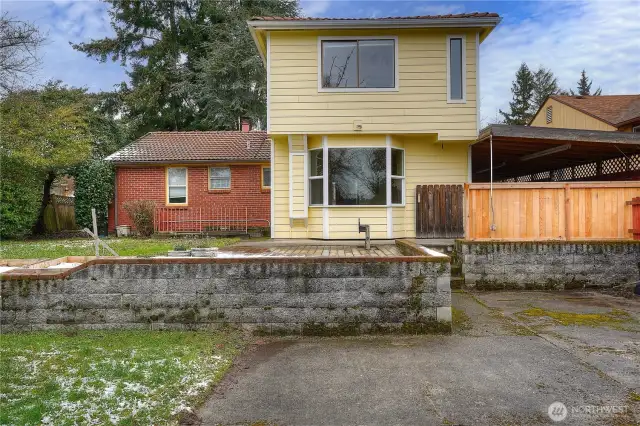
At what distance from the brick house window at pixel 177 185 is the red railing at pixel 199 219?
1.27ft

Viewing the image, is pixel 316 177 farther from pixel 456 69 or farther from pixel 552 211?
pixel 552 211

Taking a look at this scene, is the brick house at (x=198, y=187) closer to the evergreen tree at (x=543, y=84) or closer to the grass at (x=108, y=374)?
the grass at (x=108, y=374)

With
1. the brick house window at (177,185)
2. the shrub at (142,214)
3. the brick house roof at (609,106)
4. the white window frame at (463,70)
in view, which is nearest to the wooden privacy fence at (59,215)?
the shrub at (142,214)

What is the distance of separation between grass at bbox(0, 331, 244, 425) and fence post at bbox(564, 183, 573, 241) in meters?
6.91

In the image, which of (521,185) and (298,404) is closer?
(298,404)

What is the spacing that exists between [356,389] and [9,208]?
1499 cm

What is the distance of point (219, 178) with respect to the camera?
1698cm

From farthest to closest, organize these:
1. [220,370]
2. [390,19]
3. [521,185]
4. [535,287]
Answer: [390,19] < [521,185] < [535,287] < [220,370]

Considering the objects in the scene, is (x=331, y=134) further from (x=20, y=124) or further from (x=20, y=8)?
(x=20, y=8)

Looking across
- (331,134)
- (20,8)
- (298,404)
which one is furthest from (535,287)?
(20,8)

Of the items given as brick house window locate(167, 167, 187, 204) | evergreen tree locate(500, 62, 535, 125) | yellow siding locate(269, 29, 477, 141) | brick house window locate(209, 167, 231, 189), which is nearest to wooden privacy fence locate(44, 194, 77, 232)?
brick house window locate(167, 167, 187, 204)

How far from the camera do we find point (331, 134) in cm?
1095

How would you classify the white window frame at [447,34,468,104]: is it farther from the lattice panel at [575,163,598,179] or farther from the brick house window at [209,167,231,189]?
the brick house window at [209,167,231,189]

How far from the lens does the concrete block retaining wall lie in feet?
27.8
